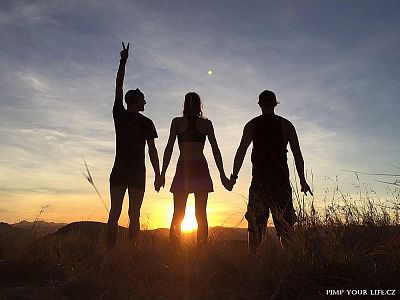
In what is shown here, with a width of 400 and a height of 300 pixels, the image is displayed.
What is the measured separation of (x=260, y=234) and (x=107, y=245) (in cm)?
206

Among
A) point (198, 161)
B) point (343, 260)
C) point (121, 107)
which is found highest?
point (121, 107)

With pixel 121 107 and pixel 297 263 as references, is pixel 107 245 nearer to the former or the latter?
pixel 121 107

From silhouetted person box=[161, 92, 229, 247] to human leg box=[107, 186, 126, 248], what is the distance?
2.15 ft

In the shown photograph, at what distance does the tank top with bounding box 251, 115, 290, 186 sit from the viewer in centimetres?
509

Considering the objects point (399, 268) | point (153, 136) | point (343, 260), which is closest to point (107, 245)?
point (153, 136)

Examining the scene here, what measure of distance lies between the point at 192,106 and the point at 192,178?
40.5 inches

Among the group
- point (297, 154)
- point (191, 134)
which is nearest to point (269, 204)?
point (297, 154)

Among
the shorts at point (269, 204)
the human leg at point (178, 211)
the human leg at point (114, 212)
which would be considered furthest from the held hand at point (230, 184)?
the human leg at point (114, 212)

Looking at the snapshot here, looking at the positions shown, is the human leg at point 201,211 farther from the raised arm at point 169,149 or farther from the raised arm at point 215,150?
the raised arm at point 169,149

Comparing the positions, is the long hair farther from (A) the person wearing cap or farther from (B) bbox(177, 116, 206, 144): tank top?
(A) the person wearing cap

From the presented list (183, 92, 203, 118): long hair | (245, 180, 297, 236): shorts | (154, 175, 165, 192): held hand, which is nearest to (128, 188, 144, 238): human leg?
(154, 175, 165, 192): held hand

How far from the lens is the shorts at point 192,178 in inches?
217

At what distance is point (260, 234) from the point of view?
4934 millimetres

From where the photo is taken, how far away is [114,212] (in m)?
5.58
